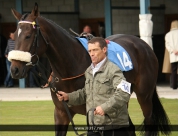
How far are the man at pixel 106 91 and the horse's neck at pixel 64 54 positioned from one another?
1.64 m

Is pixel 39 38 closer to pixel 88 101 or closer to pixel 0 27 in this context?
pixel 88 101

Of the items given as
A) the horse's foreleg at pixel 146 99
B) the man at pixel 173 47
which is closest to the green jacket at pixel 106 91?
the horse's foreleg at pixel 146 99

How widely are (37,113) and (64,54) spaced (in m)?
5.60

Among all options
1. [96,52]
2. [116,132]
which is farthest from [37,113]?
[96,52]

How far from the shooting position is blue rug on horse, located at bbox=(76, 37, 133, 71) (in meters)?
8.09

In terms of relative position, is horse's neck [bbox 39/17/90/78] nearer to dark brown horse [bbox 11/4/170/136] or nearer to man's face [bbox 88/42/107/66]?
dark brown horse [bbox 11/4/170/136]

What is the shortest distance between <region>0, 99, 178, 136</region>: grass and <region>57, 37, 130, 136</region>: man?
4167 mm

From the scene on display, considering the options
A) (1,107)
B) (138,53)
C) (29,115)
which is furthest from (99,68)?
(1,107)

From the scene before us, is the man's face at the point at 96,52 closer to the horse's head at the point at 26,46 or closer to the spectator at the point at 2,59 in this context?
the horse's head at the point at 26,46

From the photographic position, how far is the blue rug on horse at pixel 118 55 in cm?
809

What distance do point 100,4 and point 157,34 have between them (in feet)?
7.79

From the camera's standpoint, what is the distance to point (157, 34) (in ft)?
69.6

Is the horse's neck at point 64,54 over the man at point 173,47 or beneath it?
over

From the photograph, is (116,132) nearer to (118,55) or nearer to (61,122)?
(61,122)
